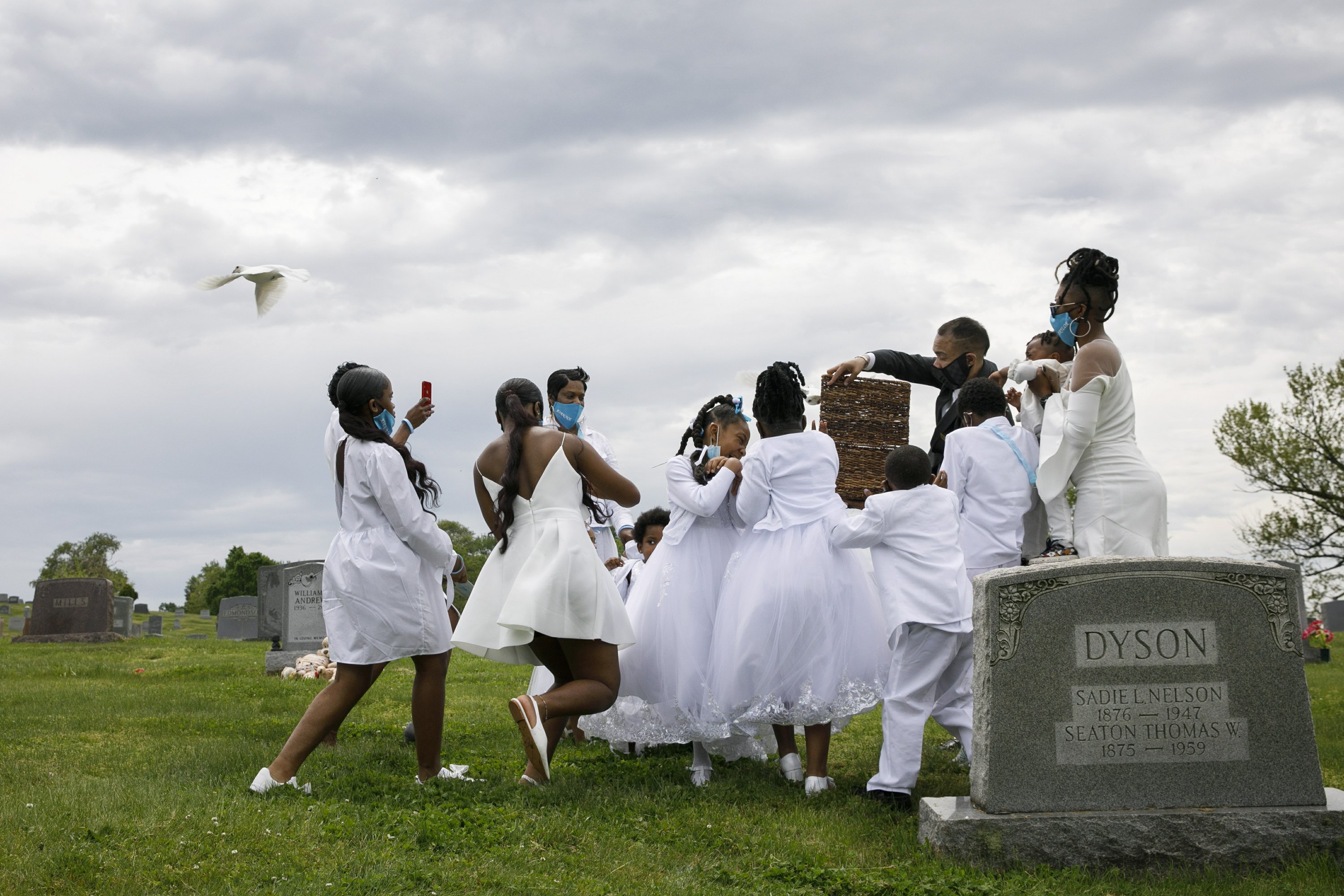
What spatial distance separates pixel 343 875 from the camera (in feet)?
14.0

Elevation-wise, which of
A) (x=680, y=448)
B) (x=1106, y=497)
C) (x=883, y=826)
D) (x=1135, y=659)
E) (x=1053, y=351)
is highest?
(x=1053, y=351)

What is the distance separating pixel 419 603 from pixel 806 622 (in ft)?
6.81

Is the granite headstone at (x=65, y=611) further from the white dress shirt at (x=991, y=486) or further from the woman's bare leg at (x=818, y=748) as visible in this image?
the white dress shirt at (x=991, y=486)

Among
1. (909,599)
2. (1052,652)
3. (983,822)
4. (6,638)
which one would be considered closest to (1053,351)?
(909,599)

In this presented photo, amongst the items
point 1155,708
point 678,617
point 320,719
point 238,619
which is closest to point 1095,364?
point 1155,708

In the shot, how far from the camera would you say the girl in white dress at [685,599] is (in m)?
6.09

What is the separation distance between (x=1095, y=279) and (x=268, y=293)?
5.38m

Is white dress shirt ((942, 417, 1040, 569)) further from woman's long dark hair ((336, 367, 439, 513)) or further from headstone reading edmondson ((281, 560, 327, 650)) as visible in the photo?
headstone reading edmondson ((281, 560, 327, 650))

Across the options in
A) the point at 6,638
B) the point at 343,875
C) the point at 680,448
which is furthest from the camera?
the point at 6,638

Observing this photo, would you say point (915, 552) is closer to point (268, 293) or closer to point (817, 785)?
point (817, 785)

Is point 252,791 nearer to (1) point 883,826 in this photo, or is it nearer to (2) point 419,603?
(2) point 419,603

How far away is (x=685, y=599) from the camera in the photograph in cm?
624

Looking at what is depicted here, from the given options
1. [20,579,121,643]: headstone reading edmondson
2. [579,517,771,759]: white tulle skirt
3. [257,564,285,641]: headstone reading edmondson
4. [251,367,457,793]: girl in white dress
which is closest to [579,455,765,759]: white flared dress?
[579,517,771,759]: white tulle skirt

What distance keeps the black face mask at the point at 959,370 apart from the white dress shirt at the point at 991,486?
787 mm
